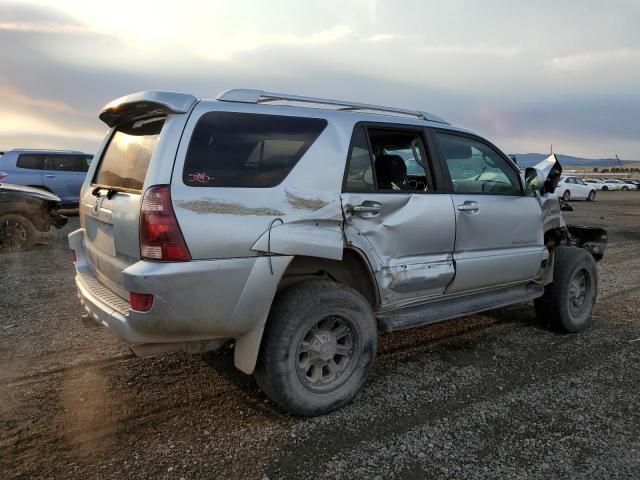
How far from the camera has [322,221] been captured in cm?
312

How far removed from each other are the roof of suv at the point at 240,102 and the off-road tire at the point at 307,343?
1200 mm

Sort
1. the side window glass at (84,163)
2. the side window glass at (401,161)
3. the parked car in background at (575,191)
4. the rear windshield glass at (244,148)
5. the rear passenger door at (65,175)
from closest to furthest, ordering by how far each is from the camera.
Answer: the rear windshield glass at (244,148)
the side window glass at (401,161)
the rear passenger door at (65,175)
the side window glass at (84,163)
the parked car in background at (575,191)

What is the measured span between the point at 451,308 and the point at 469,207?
81cm

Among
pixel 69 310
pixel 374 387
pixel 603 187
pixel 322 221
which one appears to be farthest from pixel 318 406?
pixel 603 187

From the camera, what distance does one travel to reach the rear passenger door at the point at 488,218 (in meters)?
3.94

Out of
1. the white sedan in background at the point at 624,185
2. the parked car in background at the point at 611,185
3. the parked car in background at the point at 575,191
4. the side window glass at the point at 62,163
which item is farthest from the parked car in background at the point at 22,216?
the white sedan in background at the point at 624,185

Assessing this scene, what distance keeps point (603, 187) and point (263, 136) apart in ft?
185

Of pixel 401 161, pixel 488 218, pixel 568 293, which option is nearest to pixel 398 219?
pixel 401 161

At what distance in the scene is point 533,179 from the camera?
15.0ft

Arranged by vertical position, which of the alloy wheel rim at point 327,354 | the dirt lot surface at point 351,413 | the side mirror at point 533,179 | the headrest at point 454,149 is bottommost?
the dirt lot surface at point 351,413

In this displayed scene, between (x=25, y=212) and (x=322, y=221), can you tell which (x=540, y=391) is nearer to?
(x=322, y=221)

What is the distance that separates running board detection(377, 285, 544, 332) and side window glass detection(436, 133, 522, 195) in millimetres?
884

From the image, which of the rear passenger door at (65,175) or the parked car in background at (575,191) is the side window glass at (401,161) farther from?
the parked car in background at (575,191)

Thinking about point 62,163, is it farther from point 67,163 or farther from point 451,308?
point 451,308
